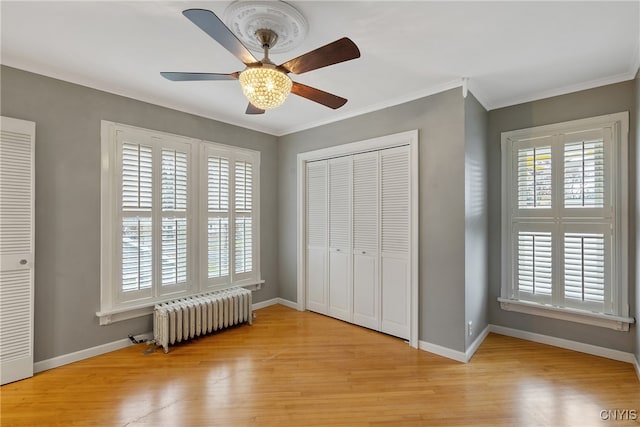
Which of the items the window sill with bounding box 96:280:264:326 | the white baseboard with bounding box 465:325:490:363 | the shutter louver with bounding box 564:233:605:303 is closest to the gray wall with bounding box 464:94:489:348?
the white baseboard with bounding box 465:325:490:363

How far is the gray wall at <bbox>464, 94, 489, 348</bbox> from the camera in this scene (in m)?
2.90

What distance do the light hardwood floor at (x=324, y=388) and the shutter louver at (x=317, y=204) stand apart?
148cm

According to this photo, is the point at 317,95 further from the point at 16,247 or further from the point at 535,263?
the point at 535,263

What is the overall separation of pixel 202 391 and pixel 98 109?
2.82 metres

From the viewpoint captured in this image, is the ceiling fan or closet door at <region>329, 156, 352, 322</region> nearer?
the ceiling fan

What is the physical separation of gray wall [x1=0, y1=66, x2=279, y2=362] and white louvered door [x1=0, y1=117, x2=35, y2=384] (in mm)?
111

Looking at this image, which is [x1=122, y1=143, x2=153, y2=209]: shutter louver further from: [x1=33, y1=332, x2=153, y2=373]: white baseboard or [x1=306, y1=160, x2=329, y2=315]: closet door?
[x1=306, y1=160, x2=329, y2=315]: closet door

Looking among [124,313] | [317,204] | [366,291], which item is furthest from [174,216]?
[366,291]

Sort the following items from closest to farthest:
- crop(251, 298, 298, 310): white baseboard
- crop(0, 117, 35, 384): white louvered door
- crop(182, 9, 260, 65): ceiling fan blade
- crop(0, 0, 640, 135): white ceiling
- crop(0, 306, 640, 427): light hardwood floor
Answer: crop(182, 9, 260, 65): ceiling fan blade
crop(0, 0, 640, 135): white ceiling
crop(0, 306, 640, 427): light hardwood floor
crop(0, 117, 35, 384): white louvered door
crop(251, 298, 298, 310): white baseboard

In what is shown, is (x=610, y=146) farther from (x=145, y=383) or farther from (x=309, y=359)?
(x=145, y=383)

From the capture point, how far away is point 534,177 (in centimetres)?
326

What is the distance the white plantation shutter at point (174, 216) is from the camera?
3.33m

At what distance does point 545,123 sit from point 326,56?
9.32 ft

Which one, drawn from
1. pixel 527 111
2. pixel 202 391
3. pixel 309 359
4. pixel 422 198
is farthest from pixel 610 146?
pixel 202 391
